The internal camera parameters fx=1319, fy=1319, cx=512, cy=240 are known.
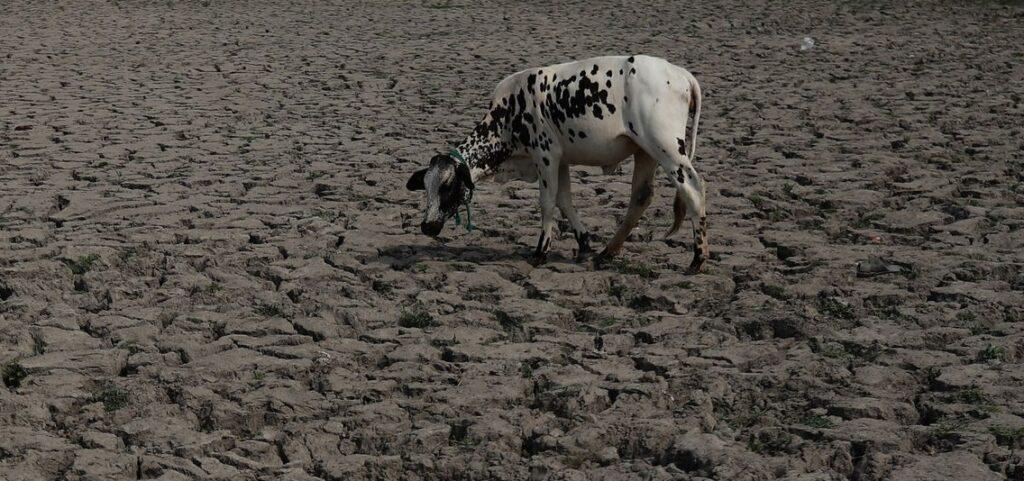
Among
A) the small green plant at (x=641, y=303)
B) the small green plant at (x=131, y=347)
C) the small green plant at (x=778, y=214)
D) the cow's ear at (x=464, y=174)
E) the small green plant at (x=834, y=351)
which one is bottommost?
the small green plant at (x=131, y=347)

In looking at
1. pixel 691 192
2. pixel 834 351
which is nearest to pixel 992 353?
pixel 834 351

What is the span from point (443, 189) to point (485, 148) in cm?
37

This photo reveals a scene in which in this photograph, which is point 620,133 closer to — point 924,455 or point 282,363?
point 282,363

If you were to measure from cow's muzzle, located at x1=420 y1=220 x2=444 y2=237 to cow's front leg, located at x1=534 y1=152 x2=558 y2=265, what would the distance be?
2.02ft

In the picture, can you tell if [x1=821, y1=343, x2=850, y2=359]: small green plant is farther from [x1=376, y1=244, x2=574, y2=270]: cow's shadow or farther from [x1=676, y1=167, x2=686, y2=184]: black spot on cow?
[x1=376, y1=244, x2=574, y2=270]: cow's shadow

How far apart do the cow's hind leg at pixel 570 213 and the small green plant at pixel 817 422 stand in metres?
2.79

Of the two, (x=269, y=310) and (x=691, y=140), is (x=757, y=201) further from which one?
(x=269, y=310)

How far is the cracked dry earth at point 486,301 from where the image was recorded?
5.38 meters

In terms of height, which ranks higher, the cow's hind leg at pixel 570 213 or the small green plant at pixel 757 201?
the cow's hind leg at pixel 570 213

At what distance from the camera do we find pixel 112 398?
5.90 m

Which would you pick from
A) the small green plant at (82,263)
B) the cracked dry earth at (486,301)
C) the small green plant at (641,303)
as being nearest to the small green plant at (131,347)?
the cracked dry earth at (486,301)

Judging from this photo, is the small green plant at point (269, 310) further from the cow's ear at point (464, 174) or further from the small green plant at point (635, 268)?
the small green plant at point (635, 268)

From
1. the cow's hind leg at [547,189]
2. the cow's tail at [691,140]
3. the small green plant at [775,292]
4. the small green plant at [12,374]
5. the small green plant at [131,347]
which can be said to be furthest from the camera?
the cow's hind leg at [547,189]

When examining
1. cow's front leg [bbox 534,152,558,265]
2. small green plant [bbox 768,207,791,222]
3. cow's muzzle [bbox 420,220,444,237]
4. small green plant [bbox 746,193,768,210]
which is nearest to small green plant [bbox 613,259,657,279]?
cow's front leg [bbox 534,152,558,265]
